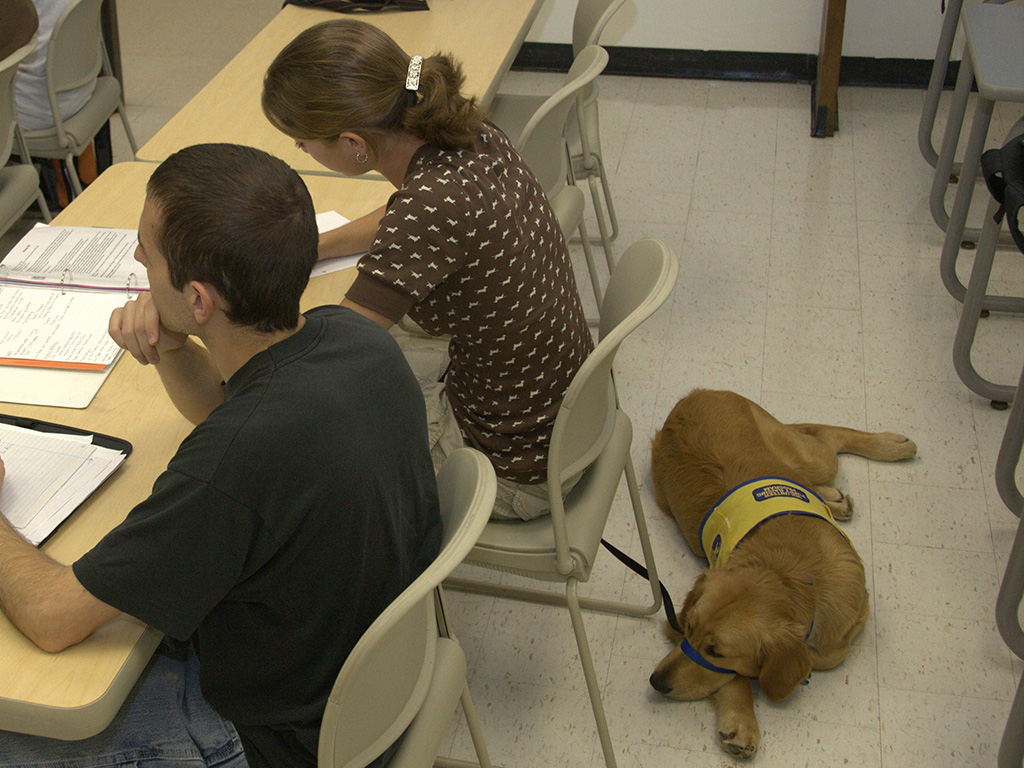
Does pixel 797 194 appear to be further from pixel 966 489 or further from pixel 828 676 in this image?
pixel 828 676

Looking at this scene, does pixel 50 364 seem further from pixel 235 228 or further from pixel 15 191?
pixel 15 191

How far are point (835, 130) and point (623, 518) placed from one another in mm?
2259

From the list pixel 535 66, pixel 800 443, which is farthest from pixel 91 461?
pixel 535 66

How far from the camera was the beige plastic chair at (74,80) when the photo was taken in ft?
8.84

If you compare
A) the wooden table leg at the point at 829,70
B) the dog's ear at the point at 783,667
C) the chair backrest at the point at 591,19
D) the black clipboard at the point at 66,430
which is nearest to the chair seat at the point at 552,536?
the dog's ear at the point at 783,667

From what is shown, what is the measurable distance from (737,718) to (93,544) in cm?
120

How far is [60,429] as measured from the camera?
4.40 feet

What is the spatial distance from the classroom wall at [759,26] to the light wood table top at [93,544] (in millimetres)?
3007

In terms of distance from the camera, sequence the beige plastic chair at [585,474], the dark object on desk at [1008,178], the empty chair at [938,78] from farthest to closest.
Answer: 1. the empty chair at [938,78]
2. the dark object on desk at [1008,178]
3. the beige plastic chair at [585,474]

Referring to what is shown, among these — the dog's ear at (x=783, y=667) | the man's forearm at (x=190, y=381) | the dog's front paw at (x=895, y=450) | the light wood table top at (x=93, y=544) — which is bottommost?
the dog's front paw at (x=895, y=450)

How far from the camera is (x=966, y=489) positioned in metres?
2.31

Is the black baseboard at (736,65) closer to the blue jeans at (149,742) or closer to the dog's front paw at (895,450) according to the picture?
the dog's front paw at (895,450)

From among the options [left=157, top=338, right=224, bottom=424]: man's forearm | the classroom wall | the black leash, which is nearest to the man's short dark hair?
[left=157, top=338, right=224, bottom=424]: man's forearm

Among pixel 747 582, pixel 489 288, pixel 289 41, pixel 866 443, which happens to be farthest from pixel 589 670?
pixel 289 41
